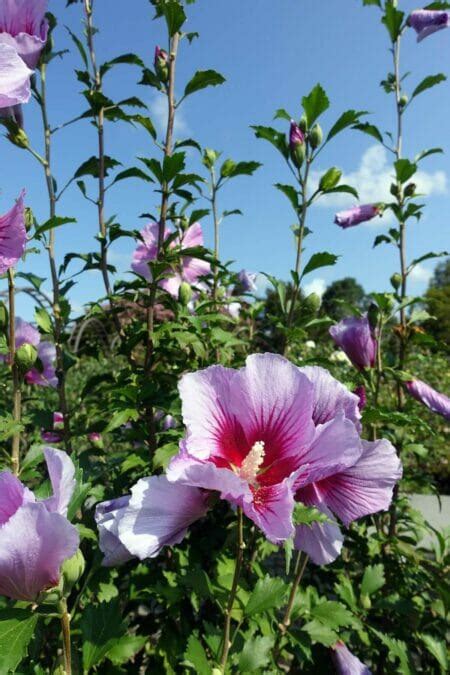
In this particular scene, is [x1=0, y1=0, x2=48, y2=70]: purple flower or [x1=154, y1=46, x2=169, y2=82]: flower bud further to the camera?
[x1=154, y1=46, x2=169, y2=82]: flower bud

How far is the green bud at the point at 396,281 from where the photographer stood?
214 cm

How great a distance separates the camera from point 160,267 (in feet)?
4.67

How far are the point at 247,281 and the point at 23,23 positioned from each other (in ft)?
6.11

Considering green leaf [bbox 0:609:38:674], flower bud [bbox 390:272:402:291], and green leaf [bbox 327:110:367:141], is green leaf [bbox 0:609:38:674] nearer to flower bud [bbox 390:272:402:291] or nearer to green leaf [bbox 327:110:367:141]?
green leaf [bbox 327:110:367:141]

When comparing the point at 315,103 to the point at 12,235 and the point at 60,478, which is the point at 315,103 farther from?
the point at 60,478

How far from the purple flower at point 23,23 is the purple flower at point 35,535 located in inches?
32.0

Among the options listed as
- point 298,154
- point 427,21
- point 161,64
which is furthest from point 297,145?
point 427,21

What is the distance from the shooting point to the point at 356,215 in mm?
2469

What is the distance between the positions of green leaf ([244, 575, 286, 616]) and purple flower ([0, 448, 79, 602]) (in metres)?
0.47

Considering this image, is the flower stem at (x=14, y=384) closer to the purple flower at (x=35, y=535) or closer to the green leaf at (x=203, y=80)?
the purple flower at (x=35, y=535)

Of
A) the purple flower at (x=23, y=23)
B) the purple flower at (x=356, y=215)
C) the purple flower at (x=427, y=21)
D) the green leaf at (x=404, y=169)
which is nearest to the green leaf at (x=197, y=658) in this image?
the purple flower at (x=23, y=23)

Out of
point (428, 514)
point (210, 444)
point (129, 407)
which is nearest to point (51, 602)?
point (210, 444)

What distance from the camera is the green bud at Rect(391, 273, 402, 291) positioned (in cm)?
214

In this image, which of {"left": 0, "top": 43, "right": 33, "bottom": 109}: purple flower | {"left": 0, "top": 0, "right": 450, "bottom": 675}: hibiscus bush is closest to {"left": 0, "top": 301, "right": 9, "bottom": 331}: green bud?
{"left": 0, "top": 0, "right": 450, "bottom": 675}: hibiscus bush
